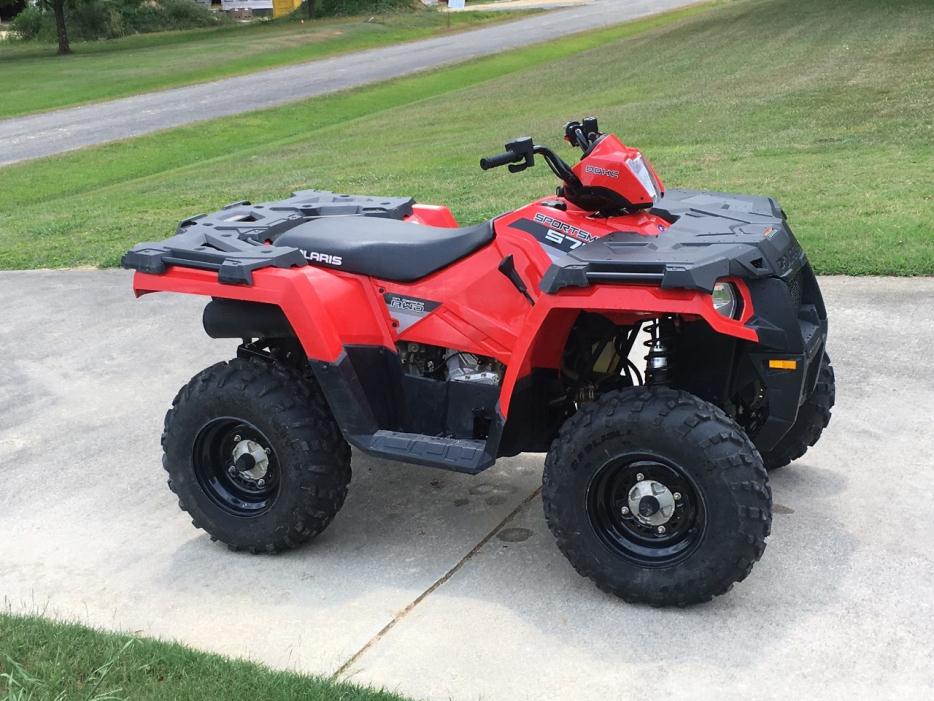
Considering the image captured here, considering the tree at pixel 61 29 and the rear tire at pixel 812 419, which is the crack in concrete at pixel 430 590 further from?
the tree at pixel 61 29

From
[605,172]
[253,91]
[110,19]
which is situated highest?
[605,172]

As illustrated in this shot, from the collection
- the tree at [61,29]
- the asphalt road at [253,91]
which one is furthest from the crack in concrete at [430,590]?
the tree at [61,29]

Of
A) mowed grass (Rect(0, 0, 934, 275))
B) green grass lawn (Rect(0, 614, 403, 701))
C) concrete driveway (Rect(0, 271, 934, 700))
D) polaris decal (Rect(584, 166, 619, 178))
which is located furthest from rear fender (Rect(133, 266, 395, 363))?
mowed grass (Rect(0, 0, 934, 275))

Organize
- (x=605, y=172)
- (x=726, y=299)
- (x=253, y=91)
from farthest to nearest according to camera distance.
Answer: (x=253, y=91) → (x=605, y=172) → (x=726, y=299)

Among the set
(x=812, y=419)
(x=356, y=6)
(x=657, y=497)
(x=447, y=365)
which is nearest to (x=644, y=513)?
(x=657, y=497)

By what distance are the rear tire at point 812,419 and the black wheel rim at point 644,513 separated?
887 millimetres

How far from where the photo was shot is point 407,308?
4379 millimetres

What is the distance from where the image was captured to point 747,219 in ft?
14.1

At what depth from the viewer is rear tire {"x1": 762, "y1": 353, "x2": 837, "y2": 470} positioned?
4621 mm

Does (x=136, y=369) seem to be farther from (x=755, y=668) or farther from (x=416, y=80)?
(x=416, y=80)

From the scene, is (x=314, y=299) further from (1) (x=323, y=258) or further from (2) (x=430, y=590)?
(2) (x=430, y=590)

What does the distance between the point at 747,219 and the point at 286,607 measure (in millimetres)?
2266

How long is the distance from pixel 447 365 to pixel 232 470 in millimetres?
979

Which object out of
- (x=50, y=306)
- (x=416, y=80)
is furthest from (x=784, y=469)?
(x=416, y=80)
